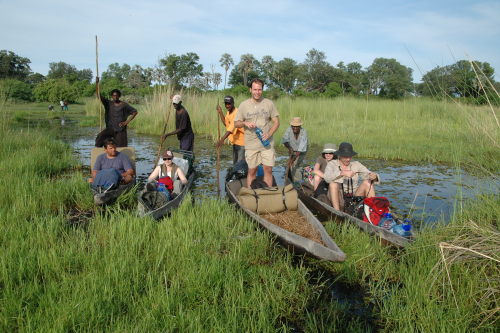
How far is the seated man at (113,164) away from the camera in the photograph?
19.6 feet

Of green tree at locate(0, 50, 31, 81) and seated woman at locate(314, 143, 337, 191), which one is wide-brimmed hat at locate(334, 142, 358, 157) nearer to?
seated woman at locate(314, 143, 337, 191)

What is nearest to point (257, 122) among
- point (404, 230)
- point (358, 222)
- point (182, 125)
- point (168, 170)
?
point (168, 170)

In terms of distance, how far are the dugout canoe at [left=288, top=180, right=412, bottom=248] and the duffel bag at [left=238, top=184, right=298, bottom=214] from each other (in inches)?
29.3

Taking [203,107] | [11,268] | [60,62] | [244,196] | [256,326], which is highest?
[60,62]

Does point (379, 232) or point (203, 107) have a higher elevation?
point (203, 107)

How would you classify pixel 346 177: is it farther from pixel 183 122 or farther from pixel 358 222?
pixel 183 122

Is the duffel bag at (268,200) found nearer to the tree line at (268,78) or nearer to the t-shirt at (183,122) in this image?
the t-shirt at (183,122)

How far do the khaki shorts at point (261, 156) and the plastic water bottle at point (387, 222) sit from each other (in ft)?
6.41

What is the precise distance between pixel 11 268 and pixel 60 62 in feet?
301

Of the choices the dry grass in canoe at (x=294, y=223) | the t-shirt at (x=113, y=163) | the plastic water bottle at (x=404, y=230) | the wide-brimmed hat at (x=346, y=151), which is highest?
the wide-brimmed hat at (x=346, y=151)

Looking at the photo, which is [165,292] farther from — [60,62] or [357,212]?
[60,62]

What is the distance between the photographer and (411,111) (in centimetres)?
1605

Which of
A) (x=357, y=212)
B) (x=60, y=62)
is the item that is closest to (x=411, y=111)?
(x=357, y=212)

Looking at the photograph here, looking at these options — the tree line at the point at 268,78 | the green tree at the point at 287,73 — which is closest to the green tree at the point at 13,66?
the tree line at the point at 268,78
